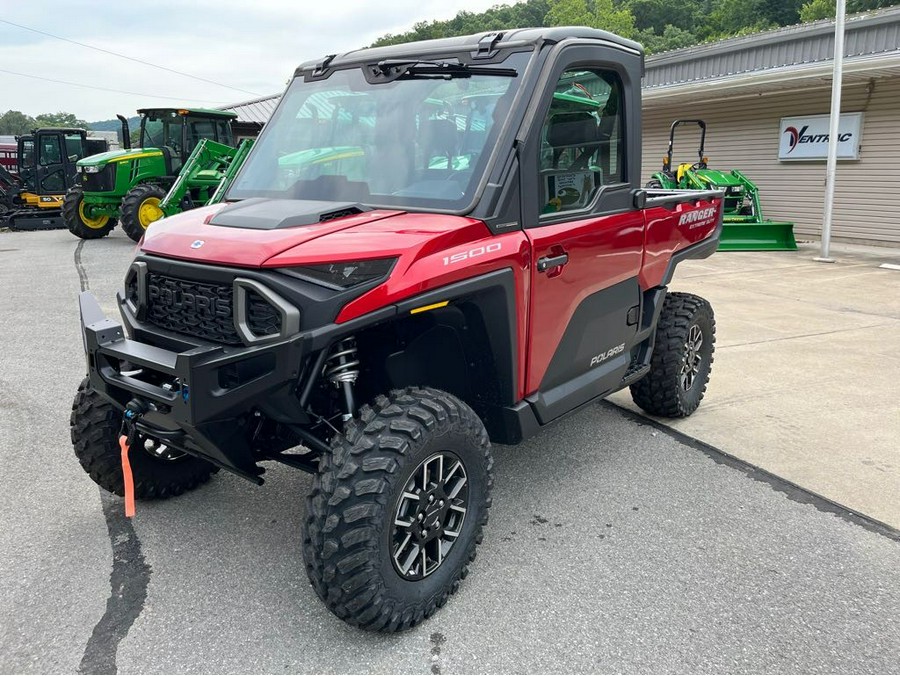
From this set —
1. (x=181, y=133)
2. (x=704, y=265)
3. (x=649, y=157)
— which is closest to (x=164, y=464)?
(x=704, y=265)

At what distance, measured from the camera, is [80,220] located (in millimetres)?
15633

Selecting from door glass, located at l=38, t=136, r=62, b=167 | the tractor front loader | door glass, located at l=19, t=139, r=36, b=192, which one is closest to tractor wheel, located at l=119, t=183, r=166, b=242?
the tractor front loader

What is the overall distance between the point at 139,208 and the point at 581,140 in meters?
13.0

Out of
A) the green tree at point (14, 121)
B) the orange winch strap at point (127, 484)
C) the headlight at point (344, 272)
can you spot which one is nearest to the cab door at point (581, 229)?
the headlight at point (344, 272)

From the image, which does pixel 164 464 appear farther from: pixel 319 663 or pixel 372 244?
pixel 372 244

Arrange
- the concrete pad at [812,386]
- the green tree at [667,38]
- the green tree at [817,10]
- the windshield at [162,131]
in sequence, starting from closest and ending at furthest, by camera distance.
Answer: the concrete pad at [812,386] < the windshield at [162,131] < the green tree at [817,10] < the green tree at [667,38]

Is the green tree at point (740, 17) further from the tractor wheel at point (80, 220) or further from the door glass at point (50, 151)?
the tractor wheel at point (80, 220)

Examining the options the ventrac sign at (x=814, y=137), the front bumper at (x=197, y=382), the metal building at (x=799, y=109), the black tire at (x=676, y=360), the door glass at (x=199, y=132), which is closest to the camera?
the front bumper at (x=197, y=382)

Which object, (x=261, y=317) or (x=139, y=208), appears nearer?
(x=261, y=317)

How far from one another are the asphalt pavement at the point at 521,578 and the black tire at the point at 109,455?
0.14m

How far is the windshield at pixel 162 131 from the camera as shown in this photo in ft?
52.2

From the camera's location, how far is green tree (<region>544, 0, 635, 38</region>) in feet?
228

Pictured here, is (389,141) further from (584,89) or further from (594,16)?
(594,16)

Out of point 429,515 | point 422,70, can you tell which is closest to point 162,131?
point 422,70
